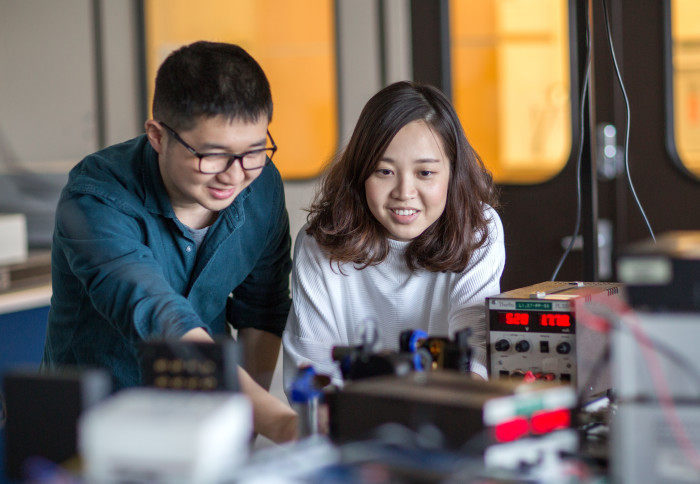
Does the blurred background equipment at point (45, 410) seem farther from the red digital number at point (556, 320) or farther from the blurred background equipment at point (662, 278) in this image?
the red digital number at point (556, 320)

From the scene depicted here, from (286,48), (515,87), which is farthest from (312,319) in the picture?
(286,48)

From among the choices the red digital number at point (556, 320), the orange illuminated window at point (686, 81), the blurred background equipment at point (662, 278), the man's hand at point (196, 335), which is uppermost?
the orange illuminated window at point (686, 81)

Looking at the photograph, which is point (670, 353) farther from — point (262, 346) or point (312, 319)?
point (262, 346)

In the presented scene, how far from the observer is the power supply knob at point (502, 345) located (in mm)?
1431

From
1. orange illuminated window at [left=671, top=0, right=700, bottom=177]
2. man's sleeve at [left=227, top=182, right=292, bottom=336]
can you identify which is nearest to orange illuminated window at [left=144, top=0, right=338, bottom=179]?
orange illuminated window at [left=671, top=0, right=700, bottom=177]

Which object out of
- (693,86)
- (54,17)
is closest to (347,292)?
(693,86)

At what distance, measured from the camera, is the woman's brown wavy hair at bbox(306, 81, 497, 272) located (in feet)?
5.47

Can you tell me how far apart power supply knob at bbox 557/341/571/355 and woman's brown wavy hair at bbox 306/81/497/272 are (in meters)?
0.33

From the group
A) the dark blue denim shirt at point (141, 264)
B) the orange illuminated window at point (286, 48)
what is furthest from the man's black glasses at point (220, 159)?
the orange illuminated window at point (286, 48)

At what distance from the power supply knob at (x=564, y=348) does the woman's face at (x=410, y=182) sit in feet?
1.35

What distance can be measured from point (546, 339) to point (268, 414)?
A: 51 centimetres

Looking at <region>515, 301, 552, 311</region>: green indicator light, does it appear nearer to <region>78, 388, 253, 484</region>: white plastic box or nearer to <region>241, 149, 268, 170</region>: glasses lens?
<region>241, 149, 268, 170</region>: glasses lens

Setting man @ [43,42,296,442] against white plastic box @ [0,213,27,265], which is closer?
man @ [43,42,296,442]

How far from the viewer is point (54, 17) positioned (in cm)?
331
